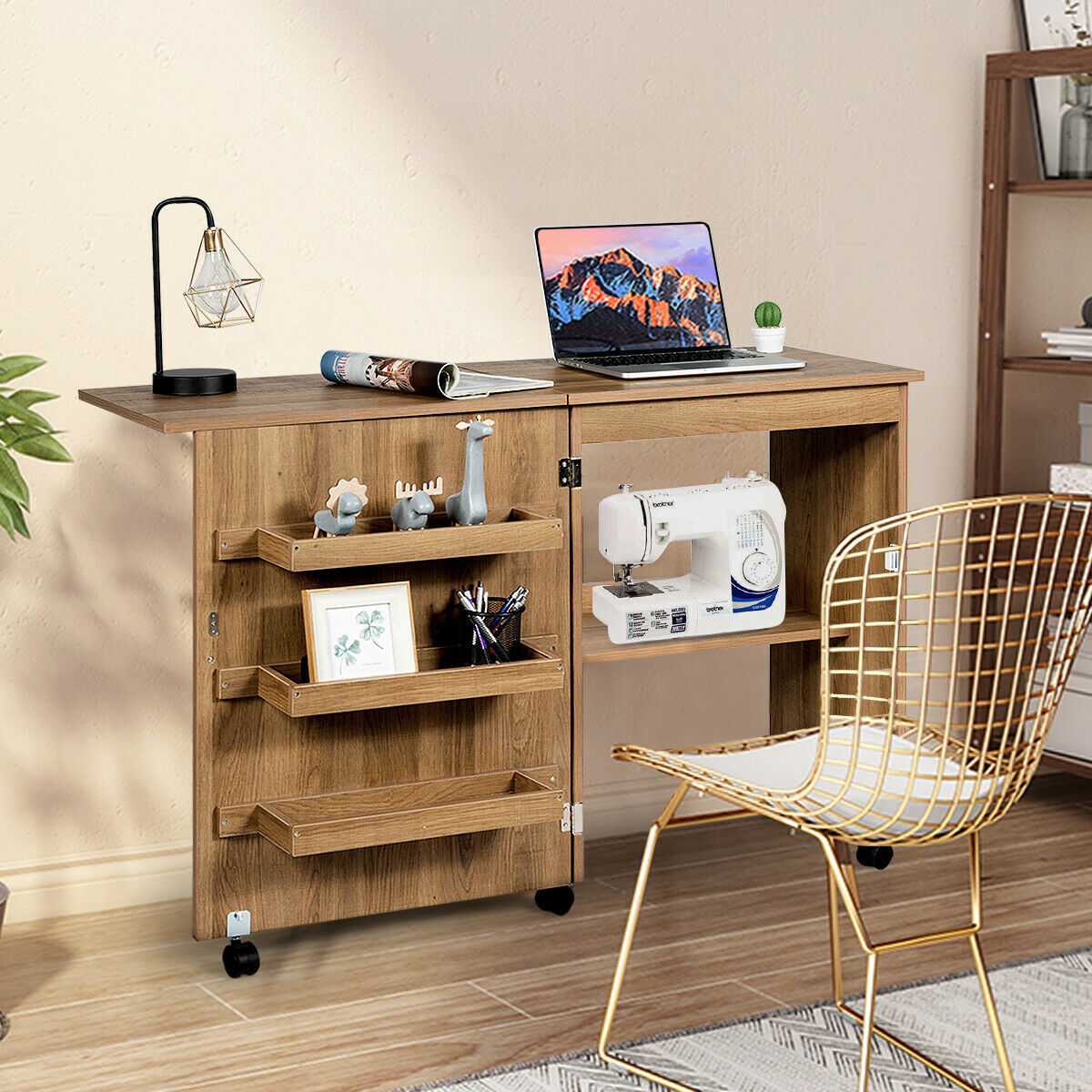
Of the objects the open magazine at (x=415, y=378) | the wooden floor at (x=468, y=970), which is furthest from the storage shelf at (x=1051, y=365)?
the open magazine at (x=415, y=378)

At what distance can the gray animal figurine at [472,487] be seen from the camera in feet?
9.04

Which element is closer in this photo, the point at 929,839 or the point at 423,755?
the point at 929,839

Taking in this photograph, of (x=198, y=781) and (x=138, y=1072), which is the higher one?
(x=198, y=781)

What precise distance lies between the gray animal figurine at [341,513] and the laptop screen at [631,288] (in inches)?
23.1

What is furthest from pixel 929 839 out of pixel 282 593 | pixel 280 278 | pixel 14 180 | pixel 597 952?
pixel 14 180

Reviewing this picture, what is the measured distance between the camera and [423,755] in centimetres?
295

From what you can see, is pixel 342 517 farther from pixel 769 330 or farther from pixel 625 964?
pixel 769 330

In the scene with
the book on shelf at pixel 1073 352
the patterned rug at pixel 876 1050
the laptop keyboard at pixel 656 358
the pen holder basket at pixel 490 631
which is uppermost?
the book on shelf at pixel 1073 352

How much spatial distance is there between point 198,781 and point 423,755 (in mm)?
418

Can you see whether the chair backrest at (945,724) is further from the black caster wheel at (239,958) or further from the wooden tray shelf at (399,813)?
the black caster wheel at (239,958)

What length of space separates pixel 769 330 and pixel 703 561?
1.60ft

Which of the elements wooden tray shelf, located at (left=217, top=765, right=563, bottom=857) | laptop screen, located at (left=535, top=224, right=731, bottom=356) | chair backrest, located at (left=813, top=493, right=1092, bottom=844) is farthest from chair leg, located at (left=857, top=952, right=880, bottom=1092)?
laptop screen, located at (left=535, top=224, right=731, bottom=356)

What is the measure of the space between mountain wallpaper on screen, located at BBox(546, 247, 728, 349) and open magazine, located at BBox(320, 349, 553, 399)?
0.17m

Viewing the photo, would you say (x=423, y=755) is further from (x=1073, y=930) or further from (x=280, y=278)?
(x=1073, y=930)
